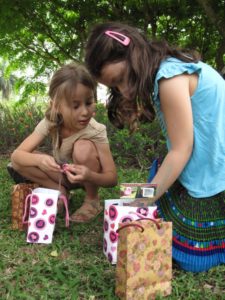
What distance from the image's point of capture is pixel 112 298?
184 cm

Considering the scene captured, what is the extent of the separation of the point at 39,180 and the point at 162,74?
4.18ft

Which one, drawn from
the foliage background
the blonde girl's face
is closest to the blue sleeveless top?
the blonde girl's face

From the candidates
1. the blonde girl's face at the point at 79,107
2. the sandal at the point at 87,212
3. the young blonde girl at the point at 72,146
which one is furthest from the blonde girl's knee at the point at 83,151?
the sandal at the point at 87,212

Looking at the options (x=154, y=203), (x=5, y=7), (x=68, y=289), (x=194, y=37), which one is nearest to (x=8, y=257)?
(x=68, y=289)

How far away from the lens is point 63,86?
8.44 feet

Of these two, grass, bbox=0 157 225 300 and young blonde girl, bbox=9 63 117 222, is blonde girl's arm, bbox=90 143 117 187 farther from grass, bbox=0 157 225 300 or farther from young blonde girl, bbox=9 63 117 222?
grass, bbox=0 157 225 300

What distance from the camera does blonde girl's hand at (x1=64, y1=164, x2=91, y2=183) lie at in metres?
2.46

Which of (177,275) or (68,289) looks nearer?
(68,289)

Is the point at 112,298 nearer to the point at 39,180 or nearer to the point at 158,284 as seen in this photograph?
the point at 158,284

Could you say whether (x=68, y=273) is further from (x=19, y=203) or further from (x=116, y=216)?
(x=19, y=203)

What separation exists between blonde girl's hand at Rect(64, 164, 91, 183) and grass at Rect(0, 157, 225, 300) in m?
0.31

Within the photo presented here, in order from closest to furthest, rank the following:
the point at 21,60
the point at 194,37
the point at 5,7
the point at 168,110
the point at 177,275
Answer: the point at 168,110 → the point at 177,275 → the point at 5,7 → the point at 194,37 → the point at 21,60

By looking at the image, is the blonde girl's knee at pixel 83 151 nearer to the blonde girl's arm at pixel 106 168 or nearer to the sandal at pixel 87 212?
the blonde girl's arm at pixel 106 168

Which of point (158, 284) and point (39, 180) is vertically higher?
point (39, 180)
